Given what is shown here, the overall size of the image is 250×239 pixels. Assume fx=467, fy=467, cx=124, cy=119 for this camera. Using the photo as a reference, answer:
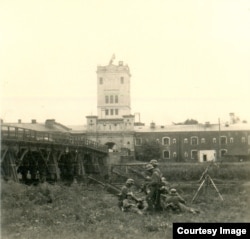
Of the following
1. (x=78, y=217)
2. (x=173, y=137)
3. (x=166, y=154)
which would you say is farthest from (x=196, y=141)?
(x=78, y=217)

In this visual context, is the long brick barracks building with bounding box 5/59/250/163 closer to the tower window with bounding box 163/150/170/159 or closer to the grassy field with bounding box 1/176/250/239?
the tower window with bounding box 163/150/170/159

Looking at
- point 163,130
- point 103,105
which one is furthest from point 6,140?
point 103,105

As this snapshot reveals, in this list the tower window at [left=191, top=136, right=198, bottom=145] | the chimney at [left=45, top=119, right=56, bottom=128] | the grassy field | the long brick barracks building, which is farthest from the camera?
the chimney at [left=45, top=119, right=56, bottom=128]

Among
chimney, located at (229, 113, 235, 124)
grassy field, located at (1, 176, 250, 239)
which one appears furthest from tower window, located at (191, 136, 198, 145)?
grassy field, located at (1, 176, 250, 239)

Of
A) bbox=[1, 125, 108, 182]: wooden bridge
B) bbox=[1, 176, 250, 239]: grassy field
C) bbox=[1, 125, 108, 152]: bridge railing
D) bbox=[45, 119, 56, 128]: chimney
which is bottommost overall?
bbox=[1, 176, 250, 239]: grassy field

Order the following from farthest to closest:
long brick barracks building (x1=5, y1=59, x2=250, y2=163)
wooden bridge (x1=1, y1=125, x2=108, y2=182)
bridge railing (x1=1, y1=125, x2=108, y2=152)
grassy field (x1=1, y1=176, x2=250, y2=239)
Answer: long brick barracks building (x1=5, y1=59, x2=250, y2=163) → bridge railing (x1=1, y1=125, x2=108, y2=152) → wooden bridge (x1=1, y1=125, x2=108, y2=182) → grassy field (x1=1, y1=176, x2=250, y2=239)

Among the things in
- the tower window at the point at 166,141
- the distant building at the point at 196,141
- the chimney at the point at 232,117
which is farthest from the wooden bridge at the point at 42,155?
the chimney at the point at 232,117

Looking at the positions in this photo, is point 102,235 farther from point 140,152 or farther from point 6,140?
point 140,152

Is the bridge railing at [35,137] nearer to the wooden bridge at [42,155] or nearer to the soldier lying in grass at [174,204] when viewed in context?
the wooden bridge at [42,155]

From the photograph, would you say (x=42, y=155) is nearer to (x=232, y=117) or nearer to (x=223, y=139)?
(x=223, y=139)
